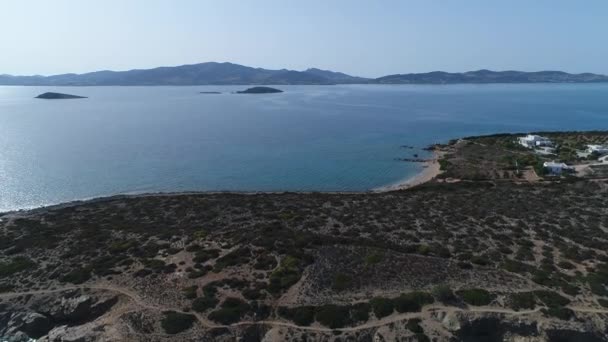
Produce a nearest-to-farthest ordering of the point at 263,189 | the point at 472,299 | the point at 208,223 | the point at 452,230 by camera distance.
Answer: the point at 472,299
the point at 452,230
the point at 208,223
the point at 263,189

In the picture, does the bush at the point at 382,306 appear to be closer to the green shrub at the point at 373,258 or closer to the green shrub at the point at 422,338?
the green shrub at the point at 422,338

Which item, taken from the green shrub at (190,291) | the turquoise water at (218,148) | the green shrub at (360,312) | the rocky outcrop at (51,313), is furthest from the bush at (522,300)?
A: the turquoise water at (218,148)

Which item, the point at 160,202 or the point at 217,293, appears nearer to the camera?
the point at 217,293

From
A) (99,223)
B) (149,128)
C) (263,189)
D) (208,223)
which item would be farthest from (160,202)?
(149,128)

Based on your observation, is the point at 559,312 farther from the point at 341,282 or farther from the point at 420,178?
the point at 420,178

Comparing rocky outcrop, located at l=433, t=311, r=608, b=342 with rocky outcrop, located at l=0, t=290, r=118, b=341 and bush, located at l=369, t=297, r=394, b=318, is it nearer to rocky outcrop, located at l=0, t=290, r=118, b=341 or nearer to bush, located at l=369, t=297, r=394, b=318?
bush, located at l=369, t=297, r=394, b=318

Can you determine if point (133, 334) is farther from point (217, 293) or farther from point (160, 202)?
point (160, 202)

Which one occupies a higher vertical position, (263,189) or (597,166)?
(597,166)

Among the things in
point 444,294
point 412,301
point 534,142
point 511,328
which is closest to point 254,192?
point 412,301
